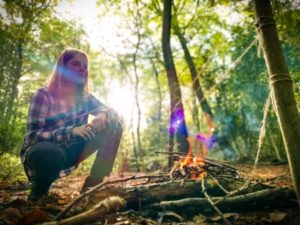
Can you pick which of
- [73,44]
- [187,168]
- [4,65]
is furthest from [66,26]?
[187,168]

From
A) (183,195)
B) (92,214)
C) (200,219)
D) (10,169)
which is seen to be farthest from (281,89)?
(10,169)

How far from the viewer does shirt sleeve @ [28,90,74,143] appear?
2715mm

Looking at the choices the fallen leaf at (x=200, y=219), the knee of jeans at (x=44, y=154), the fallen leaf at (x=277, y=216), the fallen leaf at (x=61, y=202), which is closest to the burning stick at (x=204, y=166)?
the fallen leaf at (x=200, y=219)

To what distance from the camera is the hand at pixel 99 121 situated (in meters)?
3.05

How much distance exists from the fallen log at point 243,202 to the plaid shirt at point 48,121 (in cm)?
120

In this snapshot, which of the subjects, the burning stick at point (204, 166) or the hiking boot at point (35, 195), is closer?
the hiking boot at point (35, 195)

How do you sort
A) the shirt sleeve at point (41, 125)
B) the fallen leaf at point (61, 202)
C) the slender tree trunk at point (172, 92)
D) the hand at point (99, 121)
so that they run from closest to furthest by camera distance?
the fallen leaf at point (61, 202) < the shirt sleeve at point (41, 125) < the hand at point (99, 121) < the slender tree trunk at point (172, 92)

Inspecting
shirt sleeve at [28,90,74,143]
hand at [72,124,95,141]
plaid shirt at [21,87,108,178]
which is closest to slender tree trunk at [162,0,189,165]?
plaid shirt at [21,87,108,178]

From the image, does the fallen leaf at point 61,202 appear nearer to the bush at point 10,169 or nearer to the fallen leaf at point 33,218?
the fallen leaf at point 33,218

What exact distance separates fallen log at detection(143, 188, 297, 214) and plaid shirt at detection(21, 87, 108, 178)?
120 centimetres

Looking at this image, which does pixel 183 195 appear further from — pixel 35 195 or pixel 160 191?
pixel 35 195

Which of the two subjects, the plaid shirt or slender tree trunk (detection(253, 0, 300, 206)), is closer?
slender tree trunk (detection(253, 0, 300, 206))

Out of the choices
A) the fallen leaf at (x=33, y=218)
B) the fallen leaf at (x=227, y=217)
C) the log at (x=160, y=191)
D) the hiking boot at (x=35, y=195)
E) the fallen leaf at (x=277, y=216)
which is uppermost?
the hiking boot at (x=35, y=195)

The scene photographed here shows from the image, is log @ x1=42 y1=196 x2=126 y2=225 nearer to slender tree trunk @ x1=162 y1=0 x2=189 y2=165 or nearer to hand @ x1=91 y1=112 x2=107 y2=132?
hand @ x1=91 y1=112 x2=107 y2=132
